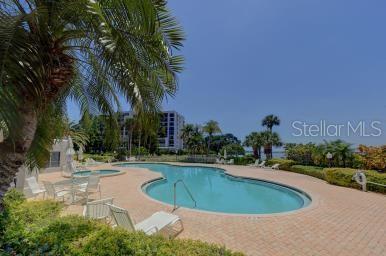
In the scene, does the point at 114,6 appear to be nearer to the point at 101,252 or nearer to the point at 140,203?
the point at 101,252

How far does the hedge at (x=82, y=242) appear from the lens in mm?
3486

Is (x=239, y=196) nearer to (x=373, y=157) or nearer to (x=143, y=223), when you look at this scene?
(x=143, y=223)

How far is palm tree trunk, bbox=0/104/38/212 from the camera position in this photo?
3285 mm

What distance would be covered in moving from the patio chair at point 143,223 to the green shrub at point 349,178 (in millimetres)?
11408

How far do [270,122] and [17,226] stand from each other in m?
42.3

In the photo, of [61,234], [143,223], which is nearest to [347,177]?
[143,223]

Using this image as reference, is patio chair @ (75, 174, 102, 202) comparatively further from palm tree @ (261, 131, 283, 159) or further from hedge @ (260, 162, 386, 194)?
palm tree @ (261, 131, 283, 159)

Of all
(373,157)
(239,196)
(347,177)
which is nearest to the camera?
(239,196)

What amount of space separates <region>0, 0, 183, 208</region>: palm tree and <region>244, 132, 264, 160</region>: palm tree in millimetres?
30705

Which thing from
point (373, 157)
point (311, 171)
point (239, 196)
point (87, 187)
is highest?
point (373, 157)

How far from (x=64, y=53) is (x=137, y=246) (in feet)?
10.9

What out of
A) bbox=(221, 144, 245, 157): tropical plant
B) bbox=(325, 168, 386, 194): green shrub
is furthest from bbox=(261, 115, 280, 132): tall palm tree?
bbox=(325, 168, 386, 194): green shrub

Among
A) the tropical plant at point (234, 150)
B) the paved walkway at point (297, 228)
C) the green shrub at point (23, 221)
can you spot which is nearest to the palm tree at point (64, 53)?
the green shrub at point (23, 221)

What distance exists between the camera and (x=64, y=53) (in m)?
3.95
